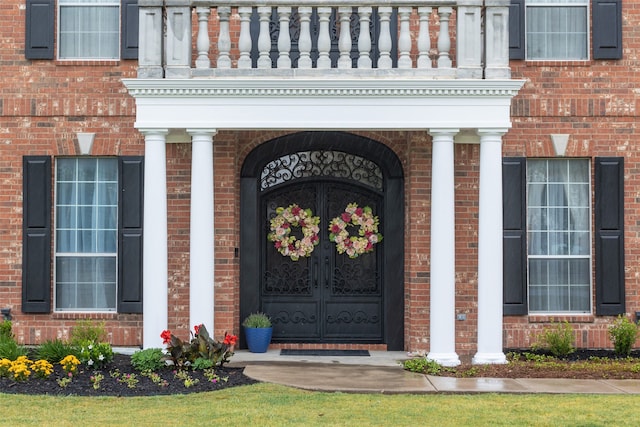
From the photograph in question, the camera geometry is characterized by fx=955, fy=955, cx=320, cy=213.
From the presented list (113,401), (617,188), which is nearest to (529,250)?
(617,188)

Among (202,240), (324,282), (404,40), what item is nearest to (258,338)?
(324,282)

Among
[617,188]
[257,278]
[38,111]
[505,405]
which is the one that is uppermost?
[38,111]

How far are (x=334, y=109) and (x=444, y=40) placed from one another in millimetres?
1740

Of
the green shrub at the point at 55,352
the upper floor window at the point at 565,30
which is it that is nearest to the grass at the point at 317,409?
the green shrub at the point at 55,352

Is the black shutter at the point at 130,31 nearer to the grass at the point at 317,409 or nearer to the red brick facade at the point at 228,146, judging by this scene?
the red brick facade at the point at 228,146

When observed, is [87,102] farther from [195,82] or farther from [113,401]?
[113,401]

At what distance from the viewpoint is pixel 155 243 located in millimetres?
12672

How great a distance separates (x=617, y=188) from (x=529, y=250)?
5.13 feet

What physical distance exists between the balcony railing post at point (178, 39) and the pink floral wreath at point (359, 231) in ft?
10.7

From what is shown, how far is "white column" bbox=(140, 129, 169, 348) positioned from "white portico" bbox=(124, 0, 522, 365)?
1cm

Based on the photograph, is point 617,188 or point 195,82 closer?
point 195,82

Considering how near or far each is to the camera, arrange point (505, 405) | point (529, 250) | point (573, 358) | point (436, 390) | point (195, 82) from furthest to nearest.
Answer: point (529, 250)
point (573, 358)
point (195, 82)
point (436, 390)
point (505, 405)

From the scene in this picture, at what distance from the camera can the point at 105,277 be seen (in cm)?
1423

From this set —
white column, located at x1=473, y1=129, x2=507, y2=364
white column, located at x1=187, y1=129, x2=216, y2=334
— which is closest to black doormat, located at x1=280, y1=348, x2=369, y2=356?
white column, located at x1=187, y1=129, x2=216, y2=334
